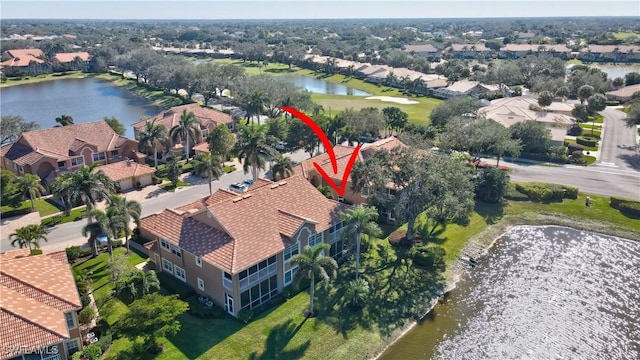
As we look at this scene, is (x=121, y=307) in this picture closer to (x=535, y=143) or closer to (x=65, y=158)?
(x=65, y=158)

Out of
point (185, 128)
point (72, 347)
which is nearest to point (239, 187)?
point (185, 128)

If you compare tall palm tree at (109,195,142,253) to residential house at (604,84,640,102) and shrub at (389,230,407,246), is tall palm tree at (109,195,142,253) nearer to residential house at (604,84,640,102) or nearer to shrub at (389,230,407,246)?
shrub at (389,230,407,246)

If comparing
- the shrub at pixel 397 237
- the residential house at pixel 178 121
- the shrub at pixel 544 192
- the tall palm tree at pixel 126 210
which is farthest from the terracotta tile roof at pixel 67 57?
the shrub at pixel 544 192

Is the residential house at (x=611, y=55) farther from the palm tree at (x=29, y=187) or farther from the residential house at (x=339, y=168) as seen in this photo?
the palm tree at (x=29, y=187)

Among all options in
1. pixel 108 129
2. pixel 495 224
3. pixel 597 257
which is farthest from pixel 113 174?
pixel 597 257

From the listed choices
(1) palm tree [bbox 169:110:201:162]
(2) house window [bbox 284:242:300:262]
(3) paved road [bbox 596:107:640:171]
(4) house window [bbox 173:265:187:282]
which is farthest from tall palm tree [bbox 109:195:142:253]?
(3) paved road [bbox 596:107:640:171]
